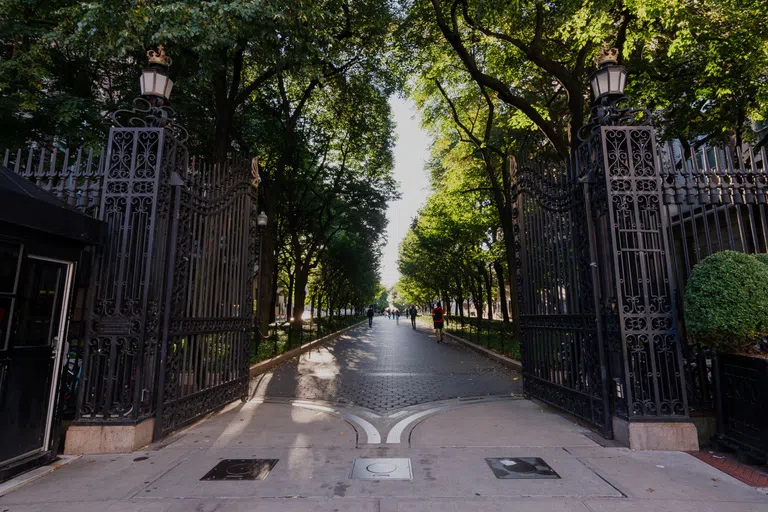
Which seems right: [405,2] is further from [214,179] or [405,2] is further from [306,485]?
[306,485]

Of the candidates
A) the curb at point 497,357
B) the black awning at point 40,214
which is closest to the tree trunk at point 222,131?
the black awning at point 40,214

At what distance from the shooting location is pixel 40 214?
4297 millimetres

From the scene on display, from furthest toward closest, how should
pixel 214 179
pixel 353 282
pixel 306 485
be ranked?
pixel 353 282, pixel 214 179, pixel 306 485

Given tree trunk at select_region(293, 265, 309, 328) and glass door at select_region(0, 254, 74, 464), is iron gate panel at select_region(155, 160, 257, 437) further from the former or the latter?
tree trunk at select_region(293, 265, 309, 328)

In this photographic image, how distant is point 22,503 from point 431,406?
230 inches

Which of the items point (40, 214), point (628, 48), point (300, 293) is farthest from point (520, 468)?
point (300, 293)

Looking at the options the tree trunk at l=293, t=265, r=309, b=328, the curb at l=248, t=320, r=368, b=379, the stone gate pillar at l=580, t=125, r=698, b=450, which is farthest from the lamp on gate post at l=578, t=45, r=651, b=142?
the tree trunk at l=293, t=265, r=309, b=328

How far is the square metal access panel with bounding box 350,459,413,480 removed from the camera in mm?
4182

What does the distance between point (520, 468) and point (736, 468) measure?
2.42m

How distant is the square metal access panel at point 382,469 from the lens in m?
4.18

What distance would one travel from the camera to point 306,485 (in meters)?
3.97

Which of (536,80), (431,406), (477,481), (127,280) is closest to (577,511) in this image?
(477,481)

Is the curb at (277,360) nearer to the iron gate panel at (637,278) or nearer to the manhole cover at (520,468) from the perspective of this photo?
the manhole cover at (520,468)

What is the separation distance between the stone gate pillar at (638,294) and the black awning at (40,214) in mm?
6936
